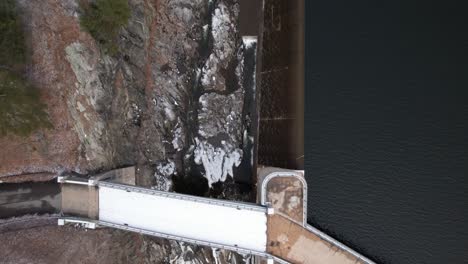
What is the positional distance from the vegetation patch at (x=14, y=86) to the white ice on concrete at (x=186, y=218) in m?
5.57

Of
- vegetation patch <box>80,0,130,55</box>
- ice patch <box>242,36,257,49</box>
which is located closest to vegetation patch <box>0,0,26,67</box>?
vegetation patch <box>80,0,130,55</box>

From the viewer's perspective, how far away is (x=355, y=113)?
79.5 ft

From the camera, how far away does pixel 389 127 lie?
2402cm

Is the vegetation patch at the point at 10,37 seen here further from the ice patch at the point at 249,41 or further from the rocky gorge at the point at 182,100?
the ice patch at the point at 249,41

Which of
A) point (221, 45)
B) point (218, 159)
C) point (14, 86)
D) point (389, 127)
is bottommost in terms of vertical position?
point (218, 159)

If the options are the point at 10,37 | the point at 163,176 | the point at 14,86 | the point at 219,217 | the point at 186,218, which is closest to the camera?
the point at 10,37

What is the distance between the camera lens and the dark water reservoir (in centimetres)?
2373

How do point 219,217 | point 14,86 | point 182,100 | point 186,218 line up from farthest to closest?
point 182,100, point 186,218, point 219,217, point 14,86

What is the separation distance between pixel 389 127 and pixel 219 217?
12.6m

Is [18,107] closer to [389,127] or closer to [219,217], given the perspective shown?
[219,217]

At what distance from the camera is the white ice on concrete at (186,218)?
21.4 metres

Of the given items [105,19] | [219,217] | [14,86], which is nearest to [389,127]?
[219,217]

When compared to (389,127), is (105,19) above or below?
above

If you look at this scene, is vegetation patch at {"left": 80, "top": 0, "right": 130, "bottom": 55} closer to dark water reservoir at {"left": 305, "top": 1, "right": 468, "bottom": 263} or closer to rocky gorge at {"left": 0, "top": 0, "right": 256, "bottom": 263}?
rocky gorge at {"left": 0, "top": 0, "right": 256, "bottom": 263}
